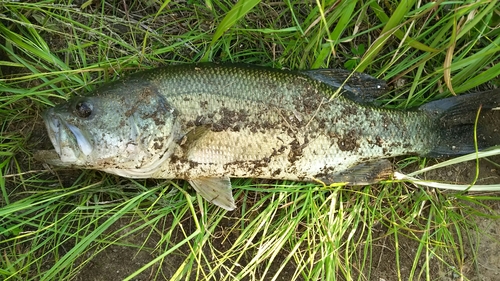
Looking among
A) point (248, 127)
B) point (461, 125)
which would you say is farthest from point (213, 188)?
point (461, 125)

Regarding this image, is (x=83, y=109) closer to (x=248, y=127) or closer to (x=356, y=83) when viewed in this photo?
(x=248, y=127)

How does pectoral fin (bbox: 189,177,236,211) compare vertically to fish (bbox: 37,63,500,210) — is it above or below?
below

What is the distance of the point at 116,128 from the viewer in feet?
7.98

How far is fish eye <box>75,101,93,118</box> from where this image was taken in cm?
242

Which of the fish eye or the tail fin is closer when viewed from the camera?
the fish eye

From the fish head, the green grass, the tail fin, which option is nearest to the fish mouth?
the fish head

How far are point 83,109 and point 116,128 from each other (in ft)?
0.72

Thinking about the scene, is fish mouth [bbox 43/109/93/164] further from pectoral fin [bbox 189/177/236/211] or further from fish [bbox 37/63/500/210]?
pectoral fin [bbox 189/177/236/211]

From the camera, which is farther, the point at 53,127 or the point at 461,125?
the point at 461,125

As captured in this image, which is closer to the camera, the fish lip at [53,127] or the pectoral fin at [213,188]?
the fish lip at [53,127]

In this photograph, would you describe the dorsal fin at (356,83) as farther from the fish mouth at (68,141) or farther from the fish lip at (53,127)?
the fish lip at (53,127)

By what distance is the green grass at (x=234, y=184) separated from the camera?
2783 millimetres

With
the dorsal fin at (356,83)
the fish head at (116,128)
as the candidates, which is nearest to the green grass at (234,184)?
the dorsal fin at (356,83)

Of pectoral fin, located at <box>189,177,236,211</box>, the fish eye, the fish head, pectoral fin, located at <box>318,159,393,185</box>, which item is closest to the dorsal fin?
pectoral fin, located at <box>318,159,393,185</box>
